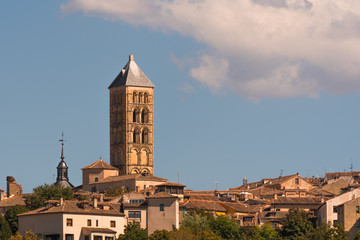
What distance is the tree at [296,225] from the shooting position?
125 meters

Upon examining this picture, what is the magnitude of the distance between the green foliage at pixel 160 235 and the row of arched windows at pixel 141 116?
200 feet

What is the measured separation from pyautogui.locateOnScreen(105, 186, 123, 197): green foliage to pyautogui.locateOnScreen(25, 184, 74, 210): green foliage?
9.11 metres

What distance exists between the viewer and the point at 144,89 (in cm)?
17862

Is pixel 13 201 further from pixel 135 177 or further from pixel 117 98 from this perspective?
pixel 117 98

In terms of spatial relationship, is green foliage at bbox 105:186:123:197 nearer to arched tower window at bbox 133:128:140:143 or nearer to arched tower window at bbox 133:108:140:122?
arched tower window at bbox 133:128:140:143

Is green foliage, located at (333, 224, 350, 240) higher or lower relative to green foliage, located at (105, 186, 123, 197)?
lower

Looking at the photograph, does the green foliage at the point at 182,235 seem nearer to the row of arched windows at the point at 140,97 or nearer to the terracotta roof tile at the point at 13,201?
the terracotta roof tile at the point at 13,201

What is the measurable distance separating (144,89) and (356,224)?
5853cm

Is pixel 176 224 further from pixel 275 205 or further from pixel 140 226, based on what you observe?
pixel 275 205

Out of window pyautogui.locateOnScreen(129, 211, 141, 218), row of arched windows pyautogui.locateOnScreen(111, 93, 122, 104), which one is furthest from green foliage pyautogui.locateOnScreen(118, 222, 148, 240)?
row of arched windows pyautogui.locateOnScreen(111, 93, 122, 104)

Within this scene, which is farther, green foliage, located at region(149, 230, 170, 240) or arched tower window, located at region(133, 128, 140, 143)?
arched tower window, located at region(133, 128, 140, 143)

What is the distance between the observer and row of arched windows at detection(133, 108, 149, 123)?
586 feet

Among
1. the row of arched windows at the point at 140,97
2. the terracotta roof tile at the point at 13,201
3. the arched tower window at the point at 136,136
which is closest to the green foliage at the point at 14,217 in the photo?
the terracotta roof tile at the point at 13,201

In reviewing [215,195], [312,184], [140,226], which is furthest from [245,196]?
[140,226]
